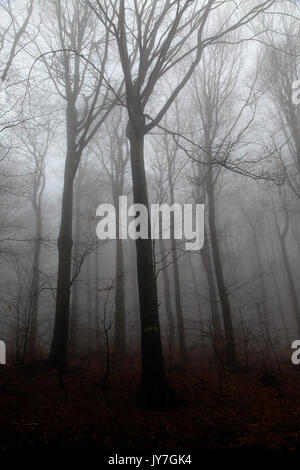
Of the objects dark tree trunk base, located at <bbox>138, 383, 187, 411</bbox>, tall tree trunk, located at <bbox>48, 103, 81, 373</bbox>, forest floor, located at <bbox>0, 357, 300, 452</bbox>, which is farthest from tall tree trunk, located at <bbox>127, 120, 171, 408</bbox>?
tall tree trunk, located at <bbox>48, 103, 81, 373</bbox>

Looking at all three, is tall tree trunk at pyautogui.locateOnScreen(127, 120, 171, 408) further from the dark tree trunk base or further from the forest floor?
the forest floor

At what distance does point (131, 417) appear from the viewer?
12.2 ft

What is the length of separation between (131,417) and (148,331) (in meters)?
1.11

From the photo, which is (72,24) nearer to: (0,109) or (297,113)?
(0,109)

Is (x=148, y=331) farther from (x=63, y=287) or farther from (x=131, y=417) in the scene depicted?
(x=63, y=287)

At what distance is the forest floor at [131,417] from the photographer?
3.15 m

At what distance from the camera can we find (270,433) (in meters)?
3.47

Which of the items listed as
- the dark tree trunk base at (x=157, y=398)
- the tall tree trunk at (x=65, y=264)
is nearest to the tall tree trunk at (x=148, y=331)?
the dark tree trunk base at (x=157, y=398)

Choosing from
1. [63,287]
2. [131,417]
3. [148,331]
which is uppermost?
[63,287]

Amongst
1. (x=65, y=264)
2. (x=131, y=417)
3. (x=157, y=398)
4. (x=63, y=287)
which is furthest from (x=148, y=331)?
(x=65, y=264)

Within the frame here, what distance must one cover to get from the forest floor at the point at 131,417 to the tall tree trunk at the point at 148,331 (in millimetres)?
239

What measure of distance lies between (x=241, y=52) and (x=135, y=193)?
8.03m
